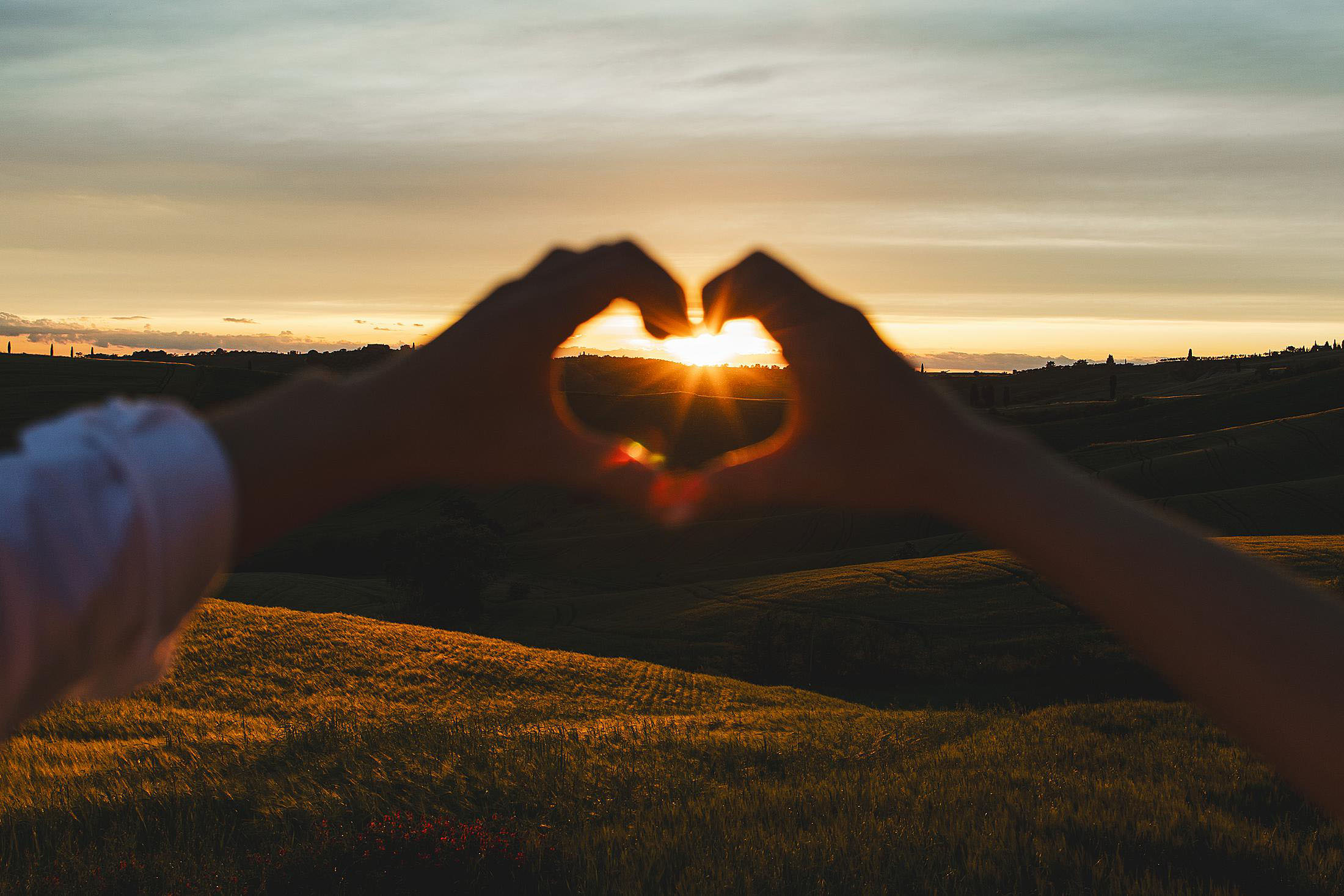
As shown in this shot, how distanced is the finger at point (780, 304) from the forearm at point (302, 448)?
60cm

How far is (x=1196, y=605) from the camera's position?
1.05m

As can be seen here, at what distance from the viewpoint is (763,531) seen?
247 feet

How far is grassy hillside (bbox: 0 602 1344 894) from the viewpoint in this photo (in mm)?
5316

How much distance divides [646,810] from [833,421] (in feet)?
20.1

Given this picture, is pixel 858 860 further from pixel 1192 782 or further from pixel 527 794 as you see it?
pixel 1192 782

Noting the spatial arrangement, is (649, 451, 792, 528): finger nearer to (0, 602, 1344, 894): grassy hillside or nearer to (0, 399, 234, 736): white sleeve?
(0, 399, 234, 736): white sleeve

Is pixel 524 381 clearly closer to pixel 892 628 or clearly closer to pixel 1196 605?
pixel 1196 605

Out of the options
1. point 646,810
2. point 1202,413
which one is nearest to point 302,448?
point 646,810

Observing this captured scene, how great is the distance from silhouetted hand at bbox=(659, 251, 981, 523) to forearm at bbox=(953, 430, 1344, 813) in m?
0.10

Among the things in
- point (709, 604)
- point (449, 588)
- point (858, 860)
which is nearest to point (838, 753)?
point (858, 860)

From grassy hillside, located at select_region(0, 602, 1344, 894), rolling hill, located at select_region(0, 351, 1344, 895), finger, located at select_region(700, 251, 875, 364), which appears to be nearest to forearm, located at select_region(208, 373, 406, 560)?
finger, located at select_region(700, 251, 875, 364)

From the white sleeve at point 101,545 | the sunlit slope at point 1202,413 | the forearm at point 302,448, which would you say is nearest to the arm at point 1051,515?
the forearm at point 302,448

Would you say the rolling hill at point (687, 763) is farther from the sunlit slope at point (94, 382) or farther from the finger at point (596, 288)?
the sunlit slope at point (94, 382)

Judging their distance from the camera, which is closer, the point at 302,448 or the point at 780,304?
the point at 302,448
